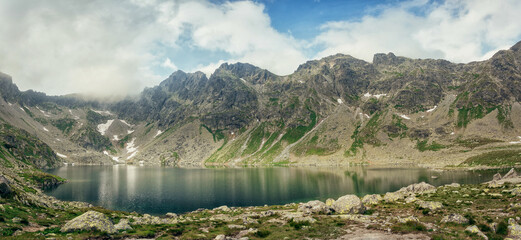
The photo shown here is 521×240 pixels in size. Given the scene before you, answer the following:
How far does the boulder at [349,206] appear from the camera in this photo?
4569 centimetres

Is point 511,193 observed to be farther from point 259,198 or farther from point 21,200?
point 21,200

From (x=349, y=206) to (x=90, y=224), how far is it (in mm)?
39198

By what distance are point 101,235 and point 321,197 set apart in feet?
255

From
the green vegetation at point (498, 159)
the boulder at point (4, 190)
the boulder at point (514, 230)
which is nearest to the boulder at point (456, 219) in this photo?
the boulder at point (514, 230)

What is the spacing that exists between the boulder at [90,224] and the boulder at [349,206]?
35.9 meters

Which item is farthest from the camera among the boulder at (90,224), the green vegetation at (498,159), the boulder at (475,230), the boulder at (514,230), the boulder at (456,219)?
the green vegetation at (498,159)

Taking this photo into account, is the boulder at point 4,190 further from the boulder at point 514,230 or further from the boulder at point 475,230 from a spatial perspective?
the boulder at point 514,230

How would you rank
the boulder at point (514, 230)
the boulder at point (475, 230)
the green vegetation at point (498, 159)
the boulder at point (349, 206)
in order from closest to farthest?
the boulder at point (514, 230)
the boulder at point (475, 230)
the boulder at point (349, 206)
the green vegetation at point (498, 159)

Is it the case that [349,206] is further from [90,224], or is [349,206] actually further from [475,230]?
[90,224]

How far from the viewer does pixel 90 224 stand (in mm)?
29000

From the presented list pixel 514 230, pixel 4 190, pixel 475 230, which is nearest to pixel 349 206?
pixel 475 230

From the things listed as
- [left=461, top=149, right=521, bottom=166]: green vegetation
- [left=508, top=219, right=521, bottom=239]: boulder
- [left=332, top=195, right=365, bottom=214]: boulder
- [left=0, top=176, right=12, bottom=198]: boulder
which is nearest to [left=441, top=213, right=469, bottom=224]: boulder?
[left=508, top=219, right=521, bottom=239]: boulder

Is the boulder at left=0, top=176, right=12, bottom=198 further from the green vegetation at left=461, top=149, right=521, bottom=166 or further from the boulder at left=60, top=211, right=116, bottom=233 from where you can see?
the green vegetation at left=461, top=149, right=521, bottom=166

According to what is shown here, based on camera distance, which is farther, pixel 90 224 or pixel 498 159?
pixel 498 159
